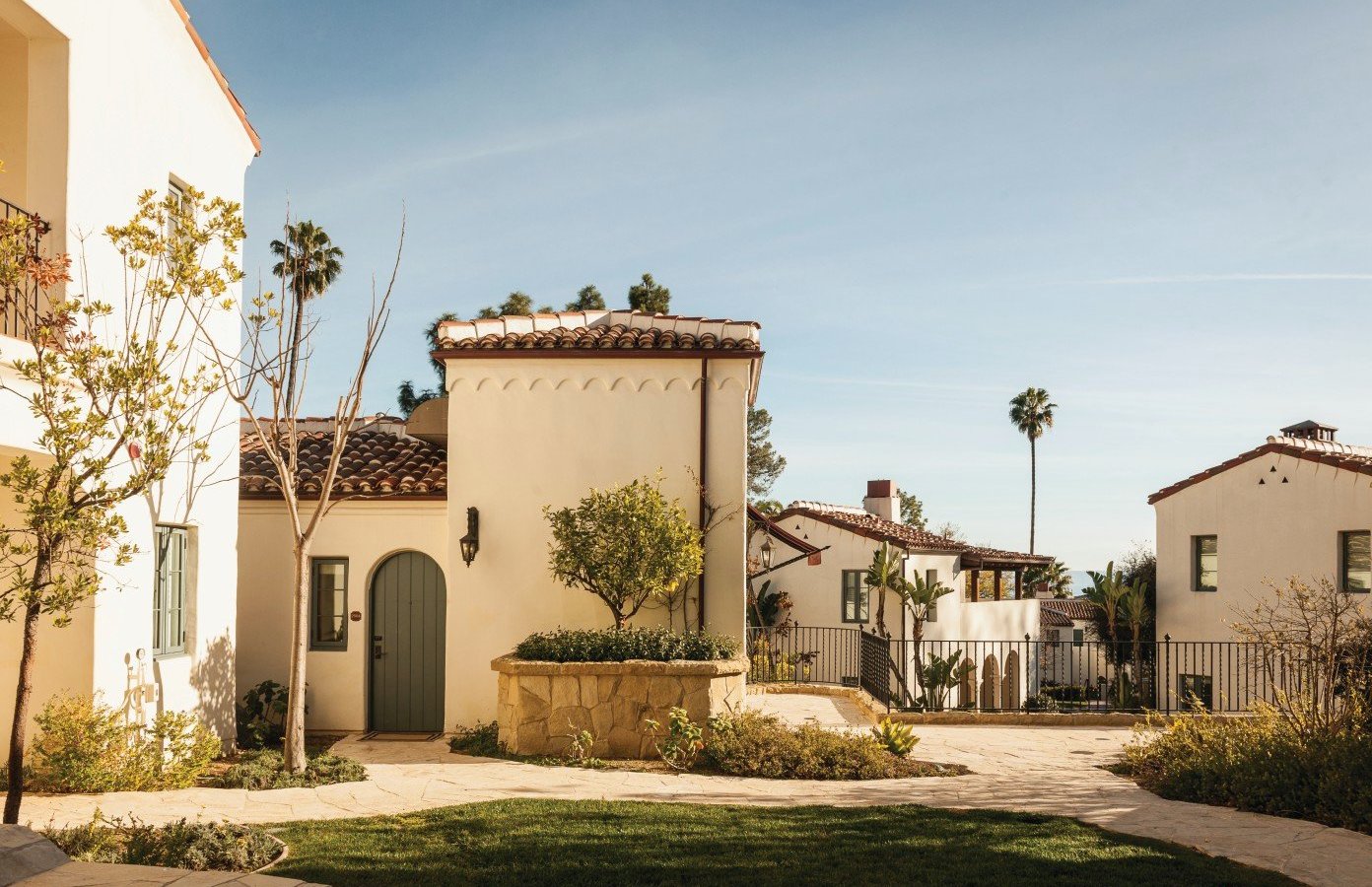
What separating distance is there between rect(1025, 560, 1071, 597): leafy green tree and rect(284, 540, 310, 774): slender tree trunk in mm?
34836

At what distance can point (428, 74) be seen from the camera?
12445mm

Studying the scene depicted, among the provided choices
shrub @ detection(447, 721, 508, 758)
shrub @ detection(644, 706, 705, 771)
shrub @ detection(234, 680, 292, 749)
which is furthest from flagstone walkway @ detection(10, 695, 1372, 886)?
shrub @ detection(234, 680, 292, 749)

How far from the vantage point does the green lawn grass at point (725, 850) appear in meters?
6.62

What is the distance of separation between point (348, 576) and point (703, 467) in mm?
4904

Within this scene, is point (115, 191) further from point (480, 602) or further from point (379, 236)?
point (480, 602)

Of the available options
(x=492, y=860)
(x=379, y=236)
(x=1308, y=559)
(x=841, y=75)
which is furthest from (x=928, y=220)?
(x=1308, y=559)

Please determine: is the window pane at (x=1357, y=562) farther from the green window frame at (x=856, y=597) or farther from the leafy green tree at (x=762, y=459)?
the leafy green tree at (x=762, y=459)

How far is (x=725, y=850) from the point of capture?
7.30 metres

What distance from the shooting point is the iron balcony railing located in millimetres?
7316

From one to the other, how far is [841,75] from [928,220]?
2.40 m

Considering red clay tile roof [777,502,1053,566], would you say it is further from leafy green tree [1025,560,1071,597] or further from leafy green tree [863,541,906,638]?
leafy green tree [1025,560,1071,597]

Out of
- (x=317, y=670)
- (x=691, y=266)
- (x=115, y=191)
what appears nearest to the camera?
(x=115, y=191)

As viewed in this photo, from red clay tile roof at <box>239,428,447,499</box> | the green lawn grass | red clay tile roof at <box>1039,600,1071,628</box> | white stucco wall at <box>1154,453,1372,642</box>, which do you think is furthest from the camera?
red clay tile roof at <box>1039,600,1071,628</box>

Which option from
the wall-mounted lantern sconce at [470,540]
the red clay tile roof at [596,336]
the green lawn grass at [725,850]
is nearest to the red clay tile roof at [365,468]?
the wall-mounted lantern sconce at [470,540]
